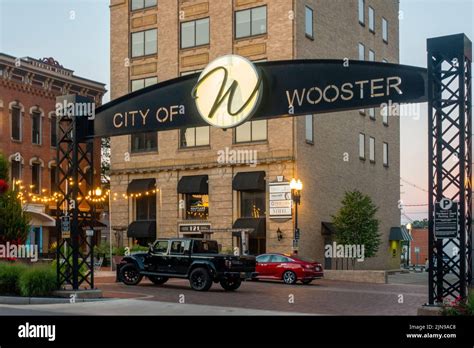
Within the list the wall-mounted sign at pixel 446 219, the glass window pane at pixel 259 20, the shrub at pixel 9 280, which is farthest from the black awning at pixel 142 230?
the wall-mounted sign at pixel 446 219

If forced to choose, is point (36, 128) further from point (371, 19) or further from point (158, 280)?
point (158, 280)

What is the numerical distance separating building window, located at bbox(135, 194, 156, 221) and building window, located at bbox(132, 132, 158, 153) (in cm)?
323

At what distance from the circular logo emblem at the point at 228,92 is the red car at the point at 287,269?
1546 cm

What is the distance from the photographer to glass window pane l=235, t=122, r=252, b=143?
139 feet

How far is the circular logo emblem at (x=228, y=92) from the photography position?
664 inches

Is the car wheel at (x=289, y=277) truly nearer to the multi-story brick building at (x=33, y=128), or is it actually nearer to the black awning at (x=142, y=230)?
the black awning at (x=142, y=230)

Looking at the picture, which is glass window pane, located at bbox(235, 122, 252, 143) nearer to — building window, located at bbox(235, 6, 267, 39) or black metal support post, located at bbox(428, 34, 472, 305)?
building window, located at bbox(235, 6, 267, 39)

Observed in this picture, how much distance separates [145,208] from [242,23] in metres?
14.0

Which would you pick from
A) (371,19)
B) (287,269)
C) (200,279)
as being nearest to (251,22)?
(371,19)

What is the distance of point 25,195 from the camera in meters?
49.2

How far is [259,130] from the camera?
138 feet

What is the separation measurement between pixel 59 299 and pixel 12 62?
33.4 m
